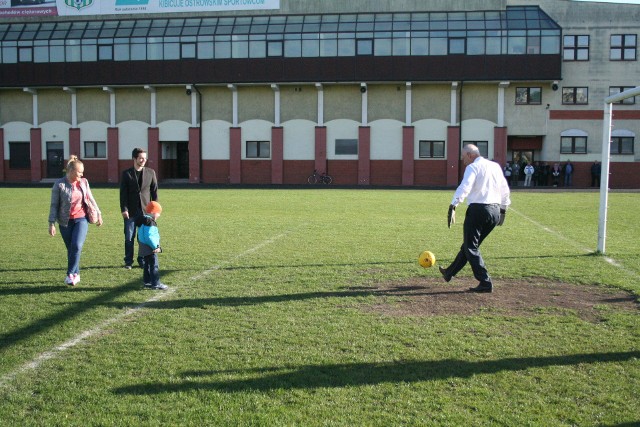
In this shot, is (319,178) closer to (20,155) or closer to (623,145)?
(623,145)

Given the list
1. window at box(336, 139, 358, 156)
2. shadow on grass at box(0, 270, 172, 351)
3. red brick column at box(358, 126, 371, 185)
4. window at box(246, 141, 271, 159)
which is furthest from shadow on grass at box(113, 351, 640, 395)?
window at box(246, 141, 271, 159)

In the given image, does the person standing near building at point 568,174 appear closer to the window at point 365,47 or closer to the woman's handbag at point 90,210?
the window at point 365,47

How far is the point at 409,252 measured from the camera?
11820 mm

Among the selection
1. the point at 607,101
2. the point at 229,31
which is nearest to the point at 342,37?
the point at 229,31

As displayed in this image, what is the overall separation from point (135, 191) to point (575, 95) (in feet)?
125

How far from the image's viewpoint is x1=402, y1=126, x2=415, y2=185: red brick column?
136ft

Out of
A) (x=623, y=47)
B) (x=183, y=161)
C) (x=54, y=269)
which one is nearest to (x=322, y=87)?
(x=183, y=161)

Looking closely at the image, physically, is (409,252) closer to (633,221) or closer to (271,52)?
(633,221)

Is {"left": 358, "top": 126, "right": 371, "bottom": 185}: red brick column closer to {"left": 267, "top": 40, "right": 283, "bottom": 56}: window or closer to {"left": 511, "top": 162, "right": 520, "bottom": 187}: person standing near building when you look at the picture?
{"left": 267, "top": 40, "right": 283, "bottom": 56}: window

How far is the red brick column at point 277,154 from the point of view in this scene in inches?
1684

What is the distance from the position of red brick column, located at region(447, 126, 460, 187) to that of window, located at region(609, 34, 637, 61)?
11.6 m

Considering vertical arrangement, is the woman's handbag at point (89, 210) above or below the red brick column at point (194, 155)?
below

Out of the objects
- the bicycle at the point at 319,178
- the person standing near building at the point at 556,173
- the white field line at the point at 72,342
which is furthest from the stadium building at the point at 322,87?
the white field line at the point at 72,342

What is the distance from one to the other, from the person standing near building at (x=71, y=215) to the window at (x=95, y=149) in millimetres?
38131
